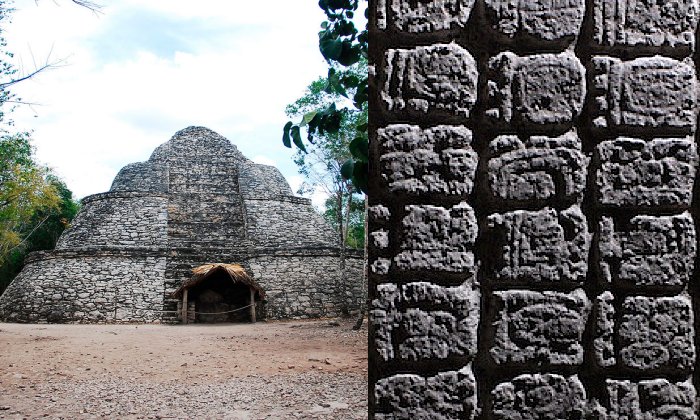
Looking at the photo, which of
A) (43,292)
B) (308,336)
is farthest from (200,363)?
(43,292)

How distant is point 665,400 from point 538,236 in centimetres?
62

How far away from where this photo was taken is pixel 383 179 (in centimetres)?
195

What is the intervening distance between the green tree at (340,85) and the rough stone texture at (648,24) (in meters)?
1.18

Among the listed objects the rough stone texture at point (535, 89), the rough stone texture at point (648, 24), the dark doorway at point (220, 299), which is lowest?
the dark doorway at point (220, 299)

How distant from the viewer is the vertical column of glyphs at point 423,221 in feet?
6.29

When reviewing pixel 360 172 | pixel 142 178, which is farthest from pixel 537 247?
pixel 142 178

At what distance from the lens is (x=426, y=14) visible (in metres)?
1.97

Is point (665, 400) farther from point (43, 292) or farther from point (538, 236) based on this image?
point (43, 292)

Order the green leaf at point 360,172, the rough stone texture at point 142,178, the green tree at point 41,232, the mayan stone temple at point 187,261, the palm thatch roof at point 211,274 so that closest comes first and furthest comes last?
the green leaf at point 360,172
the palm thatch roof at point 211,274
the mayan stone temple at point 187,261
the rough stone texture at point 142,178
the green tree at point 41,232

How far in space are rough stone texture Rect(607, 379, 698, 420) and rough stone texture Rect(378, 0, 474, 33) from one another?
1.20 m

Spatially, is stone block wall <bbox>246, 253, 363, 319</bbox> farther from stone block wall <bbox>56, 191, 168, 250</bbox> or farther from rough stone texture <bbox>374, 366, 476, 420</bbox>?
rough stone texture <bbox>374, 366, 476, 420</bbox>

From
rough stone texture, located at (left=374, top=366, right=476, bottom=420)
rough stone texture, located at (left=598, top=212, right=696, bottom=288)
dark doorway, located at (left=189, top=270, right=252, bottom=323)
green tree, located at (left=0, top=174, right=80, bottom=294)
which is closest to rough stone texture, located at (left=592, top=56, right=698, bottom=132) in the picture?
rough stone texture, located at (left=598, top=212, right=696, bottom=288)

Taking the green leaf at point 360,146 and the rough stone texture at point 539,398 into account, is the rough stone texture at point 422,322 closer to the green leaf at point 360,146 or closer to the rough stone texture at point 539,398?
the rough stone texture at point 539,398

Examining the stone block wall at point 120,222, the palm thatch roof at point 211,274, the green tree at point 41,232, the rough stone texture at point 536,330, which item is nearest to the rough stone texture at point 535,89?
the rough stone texture at point 536,330
